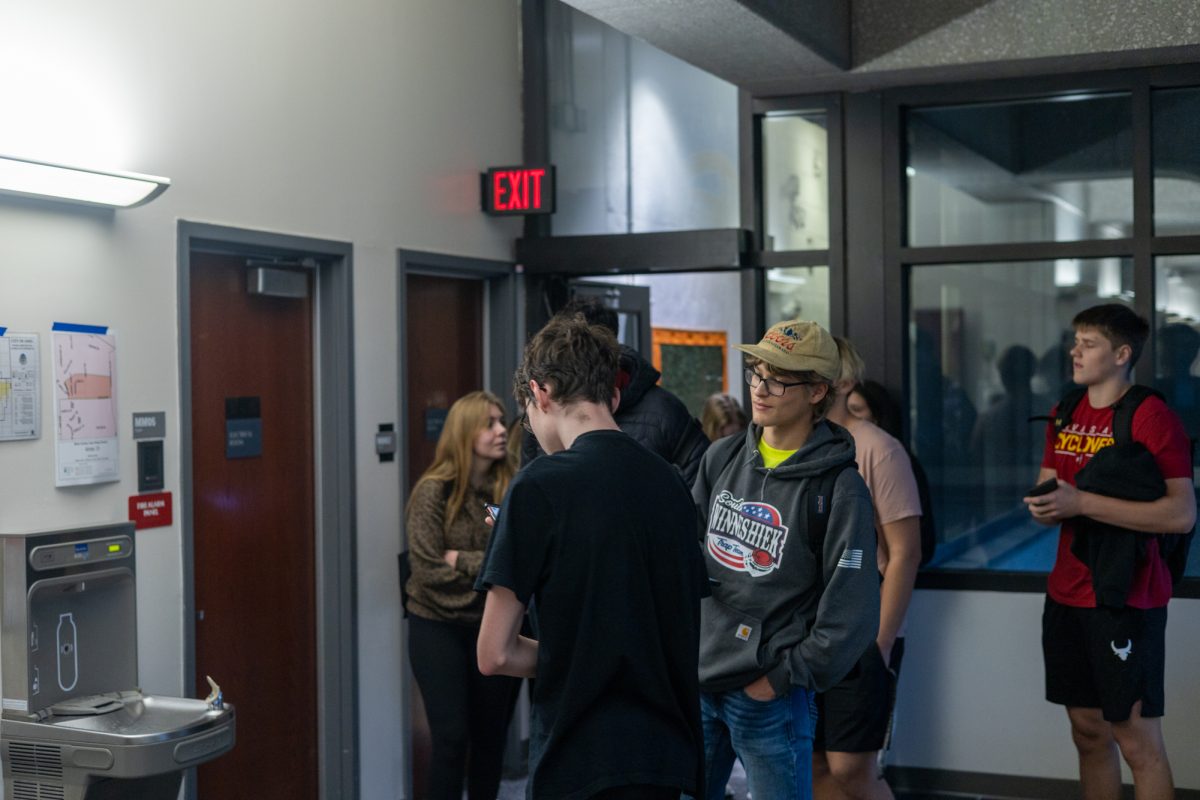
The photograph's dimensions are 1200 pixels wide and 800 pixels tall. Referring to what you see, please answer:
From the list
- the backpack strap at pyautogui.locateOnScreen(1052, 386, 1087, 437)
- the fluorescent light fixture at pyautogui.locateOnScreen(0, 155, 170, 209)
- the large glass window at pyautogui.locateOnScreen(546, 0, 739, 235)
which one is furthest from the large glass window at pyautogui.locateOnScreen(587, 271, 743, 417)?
the fluorescent light fixture at pyautogui.locateOnScreen(0, 155, 170, 209)

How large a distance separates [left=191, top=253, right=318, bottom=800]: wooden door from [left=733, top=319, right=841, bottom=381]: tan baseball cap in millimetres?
2004

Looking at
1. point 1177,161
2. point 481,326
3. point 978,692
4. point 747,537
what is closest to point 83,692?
point 747,537

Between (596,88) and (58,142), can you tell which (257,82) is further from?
(596,88)

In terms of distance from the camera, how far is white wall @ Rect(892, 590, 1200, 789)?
16.2ft

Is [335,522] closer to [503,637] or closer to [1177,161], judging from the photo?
[503,637]

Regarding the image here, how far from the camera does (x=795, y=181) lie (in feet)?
17.3

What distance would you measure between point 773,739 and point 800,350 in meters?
0.80

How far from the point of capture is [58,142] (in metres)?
3.54

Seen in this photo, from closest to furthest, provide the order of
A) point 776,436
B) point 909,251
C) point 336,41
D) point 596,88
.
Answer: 1. point 776,436
2. point 336,41
3. point 909,251
4. point 596,88

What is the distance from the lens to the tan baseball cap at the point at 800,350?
2885 mm

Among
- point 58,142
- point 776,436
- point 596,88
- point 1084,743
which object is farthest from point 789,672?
point 596,88

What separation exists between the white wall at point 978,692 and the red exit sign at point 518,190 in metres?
2.02

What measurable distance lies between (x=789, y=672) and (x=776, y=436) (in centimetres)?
51

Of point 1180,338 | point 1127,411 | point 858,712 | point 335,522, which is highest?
point 1180,338
